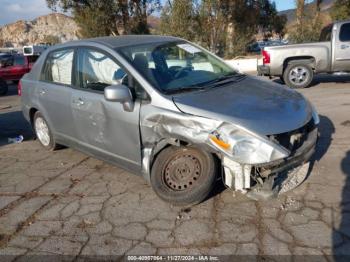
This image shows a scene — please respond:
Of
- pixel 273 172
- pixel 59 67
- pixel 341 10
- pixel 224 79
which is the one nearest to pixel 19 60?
pixel 59 67

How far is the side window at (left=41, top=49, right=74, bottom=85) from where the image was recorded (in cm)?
505

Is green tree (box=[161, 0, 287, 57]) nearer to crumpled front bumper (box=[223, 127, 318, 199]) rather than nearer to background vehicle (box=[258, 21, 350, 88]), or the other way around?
background vehicle (box=[258, 21, 350, 88])

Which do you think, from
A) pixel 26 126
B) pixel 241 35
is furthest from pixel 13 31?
pixel 26 126

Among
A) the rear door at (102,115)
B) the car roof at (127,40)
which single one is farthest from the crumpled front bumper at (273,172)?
the car roof at (127,40)

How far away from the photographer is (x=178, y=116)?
3717mm

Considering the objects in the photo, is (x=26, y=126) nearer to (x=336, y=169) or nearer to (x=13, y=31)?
(x=336, y=169)

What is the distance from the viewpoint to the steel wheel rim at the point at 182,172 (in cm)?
383

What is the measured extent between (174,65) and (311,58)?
7.31 metres

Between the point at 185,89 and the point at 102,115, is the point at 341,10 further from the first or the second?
the point at 102,115

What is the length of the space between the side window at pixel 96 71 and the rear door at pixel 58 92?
0.85ft

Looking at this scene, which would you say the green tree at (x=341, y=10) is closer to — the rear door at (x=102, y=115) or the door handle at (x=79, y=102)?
the rear door at (x=102, y=115)

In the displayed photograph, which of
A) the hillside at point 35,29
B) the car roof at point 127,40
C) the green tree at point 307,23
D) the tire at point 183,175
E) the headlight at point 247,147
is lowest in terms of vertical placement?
the tire at point 183,175

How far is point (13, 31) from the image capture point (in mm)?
161625

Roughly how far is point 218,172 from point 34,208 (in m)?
2.08
